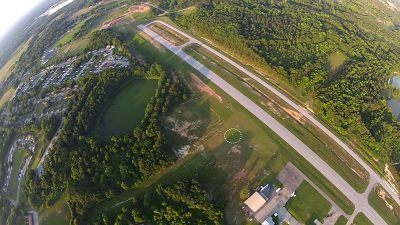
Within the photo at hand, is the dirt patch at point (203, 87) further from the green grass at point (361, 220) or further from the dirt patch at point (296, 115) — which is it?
the green grass at point (361, 220)

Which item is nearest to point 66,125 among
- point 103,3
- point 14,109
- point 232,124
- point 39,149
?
point 39,149

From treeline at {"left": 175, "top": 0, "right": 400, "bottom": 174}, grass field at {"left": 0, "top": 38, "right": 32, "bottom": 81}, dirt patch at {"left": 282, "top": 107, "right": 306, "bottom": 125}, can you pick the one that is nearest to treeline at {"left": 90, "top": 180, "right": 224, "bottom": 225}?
dirt patch at {"left": 282, "top": 107, "right": 306, "bottom": 125}

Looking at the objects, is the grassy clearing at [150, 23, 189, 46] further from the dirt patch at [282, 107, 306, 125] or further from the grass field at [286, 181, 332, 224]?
the grass field at [286, 181, 332, 224]

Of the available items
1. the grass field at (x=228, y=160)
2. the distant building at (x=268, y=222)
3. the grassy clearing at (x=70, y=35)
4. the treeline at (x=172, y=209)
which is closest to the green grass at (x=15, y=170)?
the grass field at (x=228, y=160)

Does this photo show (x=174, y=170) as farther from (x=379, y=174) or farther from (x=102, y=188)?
(x=379, y=174)

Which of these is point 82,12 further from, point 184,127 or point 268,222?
point 268,222
